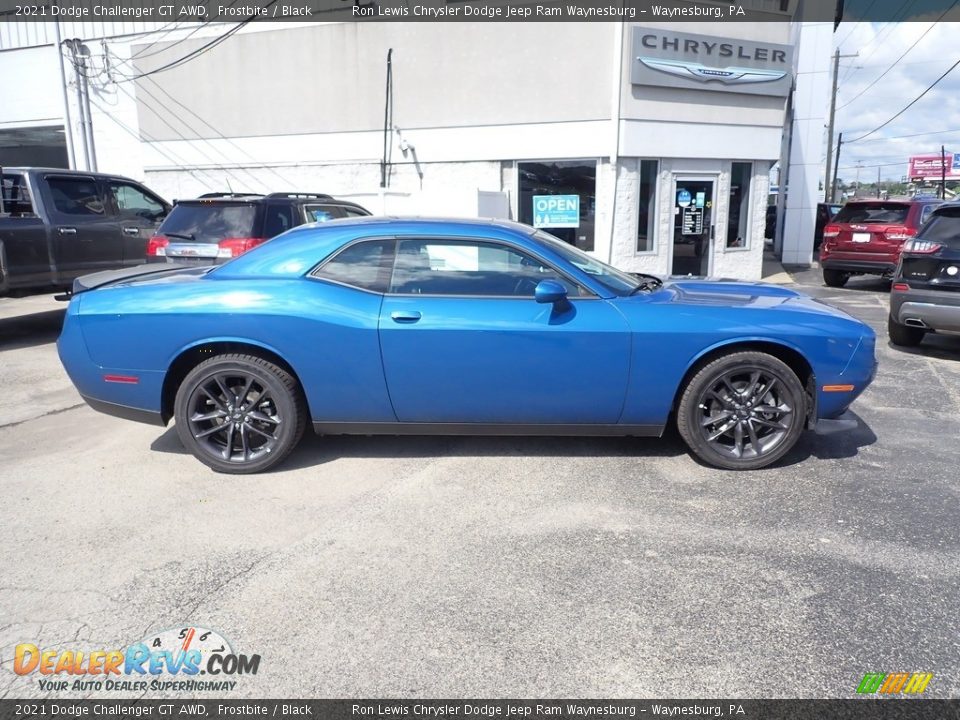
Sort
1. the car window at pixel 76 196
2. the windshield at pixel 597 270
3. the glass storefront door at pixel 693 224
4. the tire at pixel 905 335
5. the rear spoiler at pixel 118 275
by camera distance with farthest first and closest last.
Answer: the glass storefront door at pixel 693 224, the car window at pixel 76 196, the tire at pixel 905 335, the rear spoiler at pixel 118 275, the windshield at pixel 597 270

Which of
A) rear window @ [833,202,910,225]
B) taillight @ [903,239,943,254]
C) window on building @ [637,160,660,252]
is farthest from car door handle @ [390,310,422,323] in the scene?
rear window @ [833,202,910,225]

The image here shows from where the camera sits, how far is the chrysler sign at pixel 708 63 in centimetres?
1280

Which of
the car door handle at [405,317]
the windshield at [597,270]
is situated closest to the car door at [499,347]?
the car door handle at [405,317]

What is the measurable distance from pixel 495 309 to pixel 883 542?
2385 mm

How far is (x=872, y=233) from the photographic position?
13078 millimetres

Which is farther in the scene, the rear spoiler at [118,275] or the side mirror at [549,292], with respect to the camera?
the rear spoiler at [118,275]

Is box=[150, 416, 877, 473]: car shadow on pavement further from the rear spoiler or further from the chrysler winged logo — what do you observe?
the chrysler winged logo

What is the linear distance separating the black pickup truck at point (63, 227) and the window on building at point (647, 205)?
8.78 meters

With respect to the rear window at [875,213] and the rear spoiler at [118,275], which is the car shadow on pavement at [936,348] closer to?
the rear window at [875,213]

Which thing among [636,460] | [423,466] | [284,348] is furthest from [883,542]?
[284,348]

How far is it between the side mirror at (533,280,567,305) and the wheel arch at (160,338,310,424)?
1559mm

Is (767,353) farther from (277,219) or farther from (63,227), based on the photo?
(63,227)

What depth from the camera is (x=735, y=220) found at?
1461 centimetres

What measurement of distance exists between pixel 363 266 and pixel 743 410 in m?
2.53
